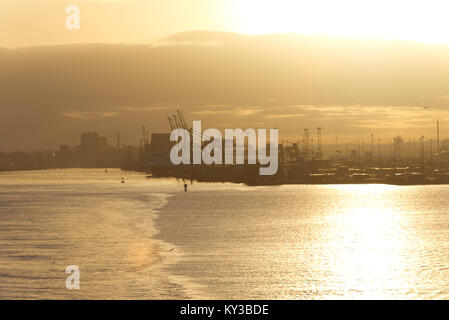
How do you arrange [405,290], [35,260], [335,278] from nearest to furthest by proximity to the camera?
[405,290] → [335,278] → [35,260]

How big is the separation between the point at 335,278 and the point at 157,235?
21043mm

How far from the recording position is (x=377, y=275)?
99.1ft

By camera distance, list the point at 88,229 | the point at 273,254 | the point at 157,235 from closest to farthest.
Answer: the point at 273,254, the point at 157,235, the point at 88,229

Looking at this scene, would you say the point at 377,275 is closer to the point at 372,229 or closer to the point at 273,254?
the point at 273,254

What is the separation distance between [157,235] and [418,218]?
32.8 metres

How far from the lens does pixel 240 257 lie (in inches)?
1414

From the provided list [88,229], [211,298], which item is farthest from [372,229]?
[211,298]
